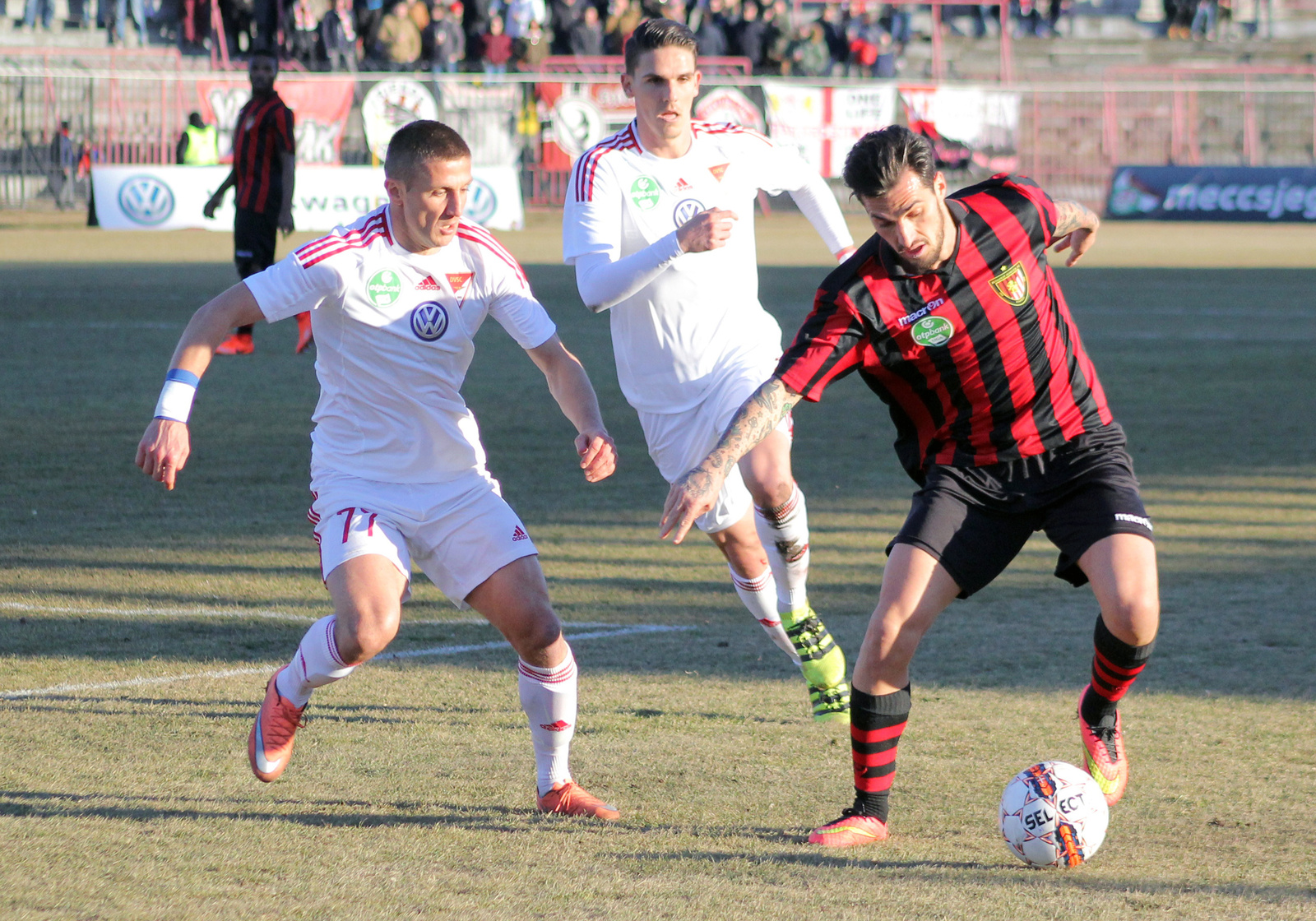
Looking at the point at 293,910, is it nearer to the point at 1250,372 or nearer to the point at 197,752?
the point at 197,752

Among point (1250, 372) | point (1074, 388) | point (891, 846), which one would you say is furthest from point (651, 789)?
point (1250, 372)

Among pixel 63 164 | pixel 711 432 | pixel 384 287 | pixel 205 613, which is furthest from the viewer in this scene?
pixel 63 164

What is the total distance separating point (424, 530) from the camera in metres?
4.46

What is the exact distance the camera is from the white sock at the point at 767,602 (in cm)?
573

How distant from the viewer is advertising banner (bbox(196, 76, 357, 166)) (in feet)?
91.1

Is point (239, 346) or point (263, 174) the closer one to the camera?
point (263, 174)

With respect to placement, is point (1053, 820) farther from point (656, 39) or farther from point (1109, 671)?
point (656, 39)

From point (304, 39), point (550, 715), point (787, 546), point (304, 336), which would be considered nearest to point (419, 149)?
point (550, 715)

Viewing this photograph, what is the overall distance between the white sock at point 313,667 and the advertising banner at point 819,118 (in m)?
26.8

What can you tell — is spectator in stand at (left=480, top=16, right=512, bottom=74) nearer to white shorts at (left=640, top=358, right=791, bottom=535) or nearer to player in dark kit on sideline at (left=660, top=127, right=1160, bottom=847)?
white shorts at (left=640, top=358, right=791, bottom=535)

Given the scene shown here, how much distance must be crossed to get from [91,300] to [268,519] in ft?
32.0

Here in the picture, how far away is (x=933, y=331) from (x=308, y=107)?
25057 millimetres

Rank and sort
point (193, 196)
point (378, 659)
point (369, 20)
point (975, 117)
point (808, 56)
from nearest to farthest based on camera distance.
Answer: point (378, 659) → point (193, 196) → point (369, 20) → point (975, 117) → point (808, 56)

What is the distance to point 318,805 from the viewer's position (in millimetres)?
4426
